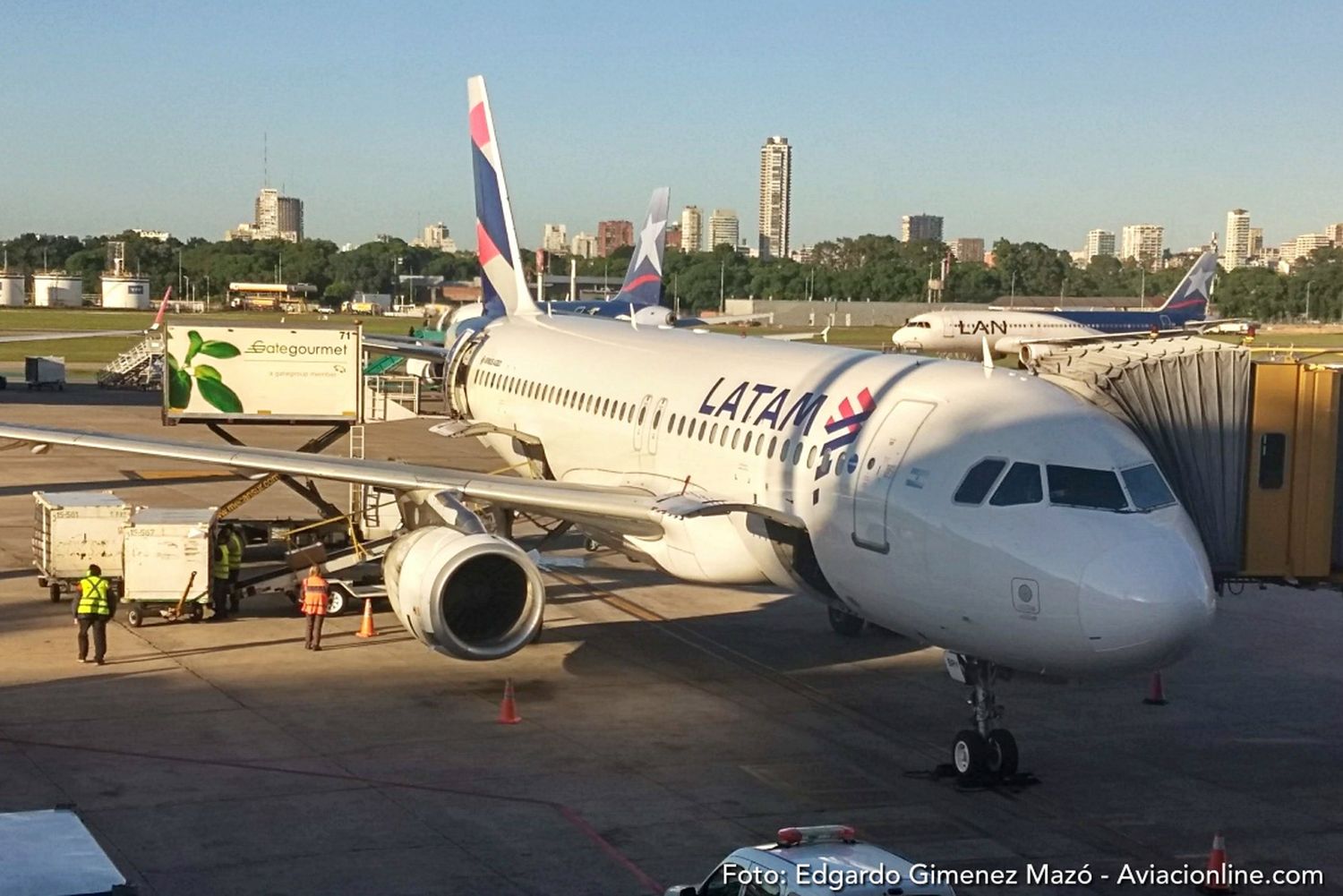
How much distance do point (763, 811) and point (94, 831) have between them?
223 inches

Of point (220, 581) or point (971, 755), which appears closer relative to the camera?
point (971, 755)

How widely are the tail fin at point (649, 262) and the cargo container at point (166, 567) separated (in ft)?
134

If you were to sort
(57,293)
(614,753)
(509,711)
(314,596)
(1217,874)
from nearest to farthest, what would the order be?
(1217,874), (614,753), (509,711), (314,596), (57,293)

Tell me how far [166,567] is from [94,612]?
113 inches

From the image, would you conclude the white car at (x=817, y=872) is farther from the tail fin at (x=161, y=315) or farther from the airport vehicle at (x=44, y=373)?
the airport vehicle at (x=44, y=373)

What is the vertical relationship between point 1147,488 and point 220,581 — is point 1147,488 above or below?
above

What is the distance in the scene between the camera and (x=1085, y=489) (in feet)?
48.1

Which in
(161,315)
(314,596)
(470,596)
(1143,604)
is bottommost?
(314,596)

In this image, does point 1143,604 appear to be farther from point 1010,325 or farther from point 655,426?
point 1010,325

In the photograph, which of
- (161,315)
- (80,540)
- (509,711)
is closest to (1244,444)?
(509,711)

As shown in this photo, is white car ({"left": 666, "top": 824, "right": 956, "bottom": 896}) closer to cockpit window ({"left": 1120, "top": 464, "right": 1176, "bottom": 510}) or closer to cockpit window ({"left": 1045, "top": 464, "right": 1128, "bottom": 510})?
cockpit window ({"left": 1045, "top": 464, "right": 1128, "bottom": 510})

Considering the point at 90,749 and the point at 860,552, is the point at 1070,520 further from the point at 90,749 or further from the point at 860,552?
the point at 90,749

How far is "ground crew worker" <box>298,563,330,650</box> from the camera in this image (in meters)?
21.0

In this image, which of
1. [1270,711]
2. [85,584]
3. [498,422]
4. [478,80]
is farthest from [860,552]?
[478,80]
